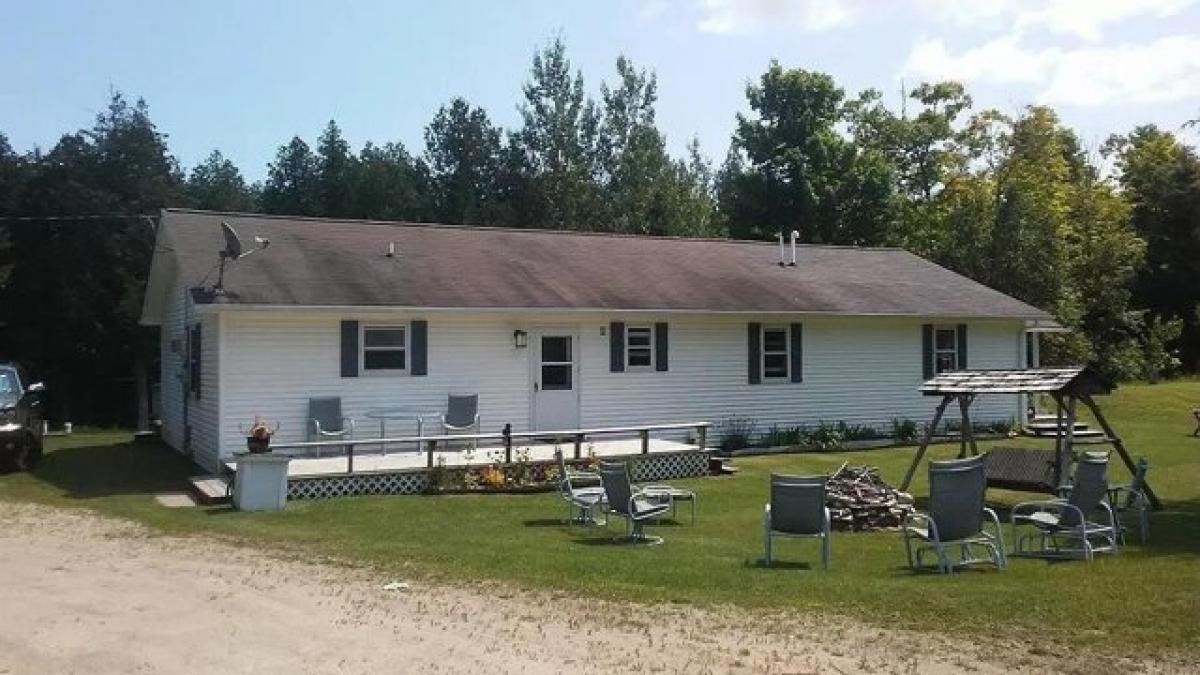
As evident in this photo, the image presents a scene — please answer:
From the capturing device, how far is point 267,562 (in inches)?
400

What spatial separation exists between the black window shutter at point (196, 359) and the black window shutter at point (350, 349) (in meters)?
2.73

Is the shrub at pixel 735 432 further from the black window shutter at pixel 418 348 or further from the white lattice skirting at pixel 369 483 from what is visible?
the black window shutter at pixel 418 348

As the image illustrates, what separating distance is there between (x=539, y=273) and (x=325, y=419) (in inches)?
234

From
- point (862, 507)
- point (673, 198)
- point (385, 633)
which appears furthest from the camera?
point (673, 198)

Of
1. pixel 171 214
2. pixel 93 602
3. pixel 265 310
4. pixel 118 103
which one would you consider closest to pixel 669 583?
pixel 93 602

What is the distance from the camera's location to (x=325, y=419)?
58.3 feet

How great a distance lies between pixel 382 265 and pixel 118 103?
78.9 ft

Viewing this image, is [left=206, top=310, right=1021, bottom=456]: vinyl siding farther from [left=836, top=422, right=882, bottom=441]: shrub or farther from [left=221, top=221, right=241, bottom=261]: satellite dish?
[left=221, top=221, right=241, bottom=261]: satellite dish

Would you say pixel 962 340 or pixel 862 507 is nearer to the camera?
Result: pixel 862 507

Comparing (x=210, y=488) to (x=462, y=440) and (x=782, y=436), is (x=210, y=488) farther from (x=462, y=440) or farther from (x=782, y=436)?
(x=782, y=436)

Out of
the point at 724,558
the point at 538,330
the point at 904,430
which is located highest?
the point at 538,330

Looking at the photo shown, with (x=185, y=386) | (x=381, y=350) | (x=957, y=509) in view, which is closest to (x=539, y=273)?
(x=381, y=350)

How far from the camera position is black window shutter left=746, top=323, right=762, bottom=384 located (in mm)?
22328

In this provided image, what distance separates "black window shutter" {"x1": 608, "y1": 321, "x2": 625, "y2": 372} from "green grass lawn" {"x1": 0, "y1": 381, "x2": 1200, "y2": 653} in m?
3.52
